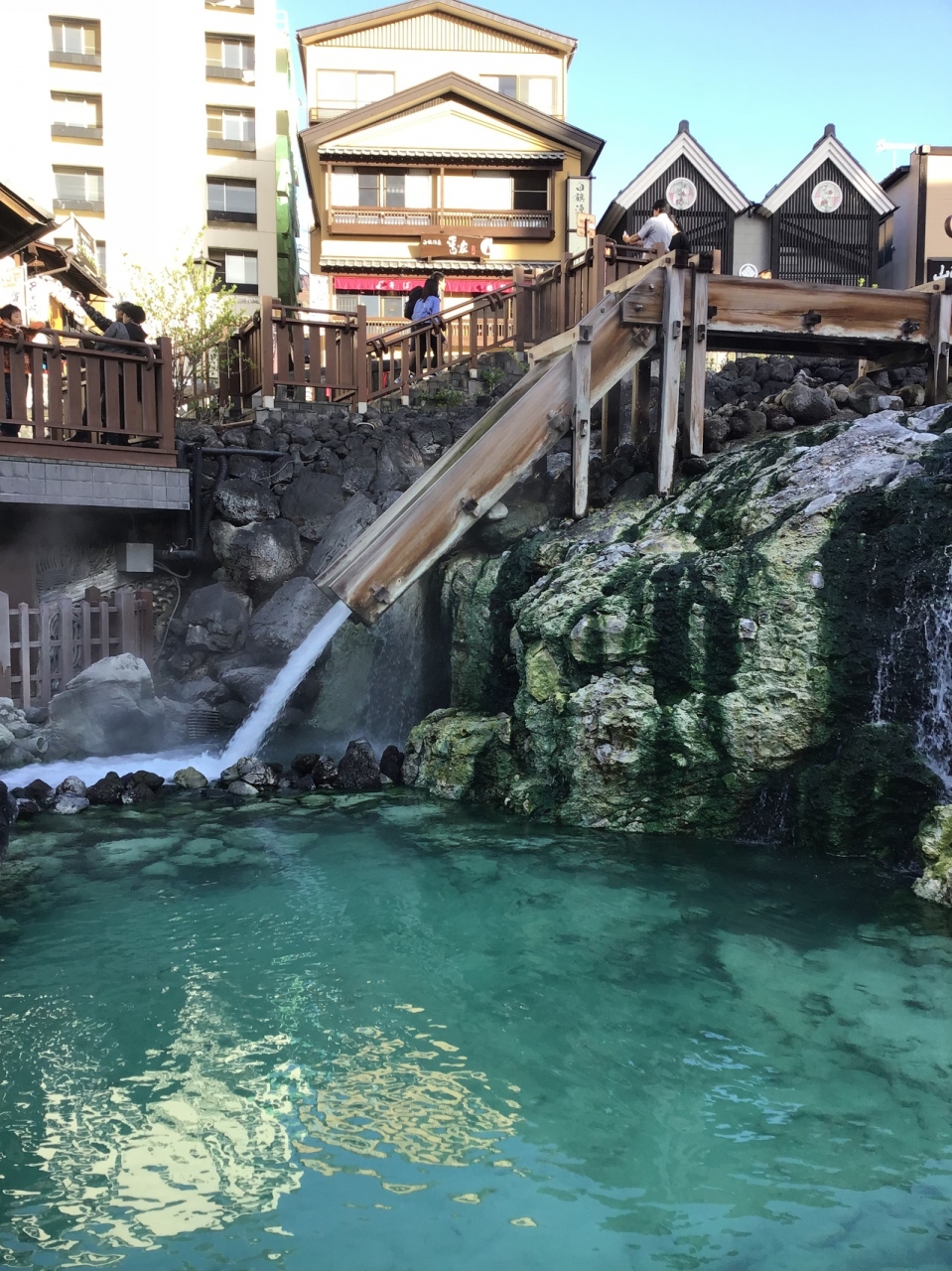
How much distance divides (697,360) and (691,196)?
19.1 m

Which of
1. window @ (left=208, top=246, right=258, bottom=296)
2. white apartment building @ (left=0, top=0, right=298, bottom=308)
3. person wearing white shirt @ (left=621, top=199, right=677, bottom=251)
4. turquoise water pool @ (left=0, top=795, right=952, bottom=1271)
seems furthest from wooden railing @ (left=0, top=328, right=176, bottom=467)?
window @ (left=208, top=246, right=258, bottom=296)

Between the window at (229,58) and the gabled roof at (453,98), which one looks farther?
the window at (229,58)

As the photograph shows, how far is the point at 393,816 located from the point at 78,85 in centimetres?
3286

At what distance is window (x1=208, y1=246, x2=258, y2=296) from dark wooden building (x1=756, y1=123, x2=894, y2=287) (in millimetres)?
16262

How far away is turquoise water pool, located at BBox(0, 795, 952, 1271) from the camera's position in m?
3.54

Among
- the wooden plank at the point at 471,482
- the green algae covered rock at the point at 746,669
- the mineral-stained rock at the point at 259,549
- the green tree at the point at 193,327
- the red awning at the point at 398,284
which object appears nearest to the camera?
the green algae covered rock at the point at 746,669

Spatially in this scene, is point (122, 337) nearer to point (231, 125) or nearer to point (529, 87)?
point (529, 87)

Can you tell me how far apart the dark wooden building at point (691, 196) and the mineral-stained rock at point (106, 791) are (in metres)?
22.3

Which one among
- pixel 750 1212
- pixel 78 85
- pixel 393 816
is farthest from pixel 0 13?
pixel 750 1212

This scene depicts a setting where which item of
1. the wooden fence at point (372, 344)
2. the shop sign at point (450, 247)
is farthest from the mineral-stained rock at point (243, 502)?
the shop sign at point (450, 247)

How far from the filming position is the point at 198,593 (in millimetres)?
13578

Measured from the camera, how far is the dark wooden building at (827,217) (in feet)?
88.6

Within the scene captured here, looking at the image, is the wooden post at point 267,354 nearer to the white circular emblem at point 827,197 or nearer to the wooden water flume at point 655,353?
the wooden water flume at point 655,353

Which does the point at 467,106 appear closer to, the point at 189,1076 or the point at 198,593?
the point at 198,593
